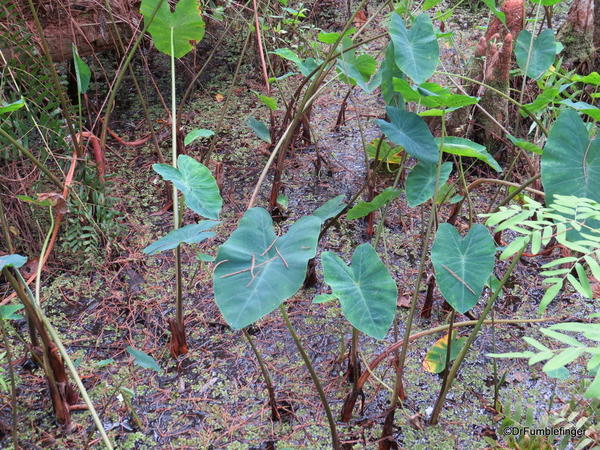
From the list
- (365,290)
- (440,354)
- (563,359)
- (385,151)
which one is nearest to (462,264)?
(365,290)

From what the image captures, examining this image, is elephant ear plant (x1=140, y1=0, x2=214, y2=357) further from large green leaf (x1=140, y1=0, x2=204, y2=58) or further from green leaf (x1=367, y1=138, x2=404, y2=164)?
green leaf (x1=367, y1=138, x2=404, y2=164)

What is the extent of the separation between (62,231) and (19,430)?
790 mm

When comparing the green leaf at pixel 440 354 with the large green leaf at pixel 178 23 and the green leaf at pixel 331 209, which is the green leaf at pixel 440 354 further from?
the large green leaf at pixel 178 23

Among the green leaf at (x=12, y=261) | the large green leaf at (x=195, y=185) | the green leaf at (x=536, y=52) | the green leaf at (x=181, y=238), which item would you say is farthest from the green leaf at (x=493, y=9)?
the green leaf at (x=12, y=261)

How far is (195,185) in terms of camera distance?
4.85 feet

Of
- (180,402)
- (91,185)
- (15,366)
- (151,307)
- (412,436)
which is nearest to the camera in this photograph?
(412,436)

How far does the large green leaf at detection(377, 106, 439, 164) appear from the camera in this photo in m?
1.44

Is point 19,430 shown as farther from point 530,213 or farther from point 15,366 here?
point 530,213

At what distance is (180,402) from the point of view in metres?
1.58

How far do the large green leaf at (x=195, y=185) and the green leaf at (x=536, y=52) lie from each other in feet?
3.78

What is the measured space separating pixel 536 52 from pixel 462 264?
1.00m

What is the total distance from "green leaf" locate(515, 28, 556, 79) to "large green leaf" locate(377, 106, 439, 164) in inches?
24.2

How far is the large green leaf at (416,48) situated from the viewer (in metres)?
1.41

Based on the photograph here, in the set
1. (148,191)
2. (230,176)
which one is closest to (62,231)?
(148,191)
